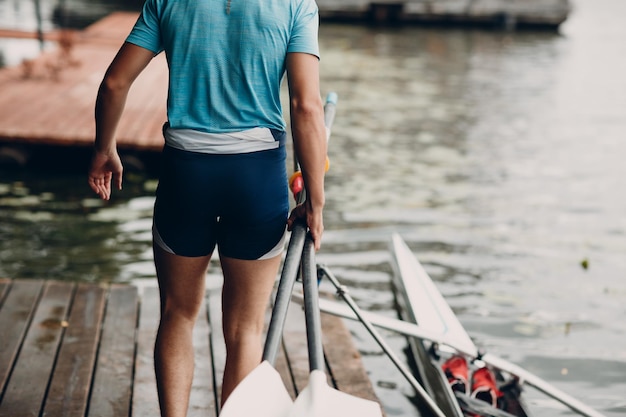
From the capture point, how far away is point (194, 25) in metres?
2.17

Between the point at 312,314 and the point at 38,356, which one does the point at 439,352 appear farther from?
the point at 312,314

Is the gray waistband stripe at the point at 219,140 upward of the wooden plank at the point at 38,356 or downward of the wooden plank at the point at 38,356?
upward

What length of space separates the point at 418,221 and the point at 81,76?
485 cm

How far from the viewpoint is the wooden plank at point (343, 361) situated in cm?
349

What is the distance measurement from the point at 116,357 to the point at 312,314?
1962mm

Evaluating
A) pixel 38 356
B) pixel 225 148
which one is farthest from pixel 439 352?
pixel 225 148

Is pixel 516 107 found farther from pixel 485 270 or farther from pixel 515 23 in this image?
pixel 515 23

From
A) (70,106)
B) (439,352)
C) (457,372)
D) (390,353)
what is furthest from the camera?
(70,106)

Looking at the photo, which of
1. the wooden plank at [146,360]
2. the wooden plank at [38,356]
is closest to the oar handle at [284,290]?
the wooden plank at [146,360]

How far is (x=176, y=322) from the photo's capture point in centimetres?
254

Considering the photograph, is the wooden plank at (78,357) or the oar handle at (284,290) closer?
the oar handle at (284,290)

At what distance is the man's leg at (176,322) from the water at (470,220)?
1.71 meters

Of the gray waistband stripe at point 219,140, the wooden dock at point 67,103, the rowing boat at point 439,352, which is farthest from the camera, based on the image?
the wooden dock at point 67,103

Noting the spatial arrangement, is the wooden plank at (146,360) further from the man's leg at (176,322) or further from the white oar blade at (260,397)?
the white oar blade at (260,397)
